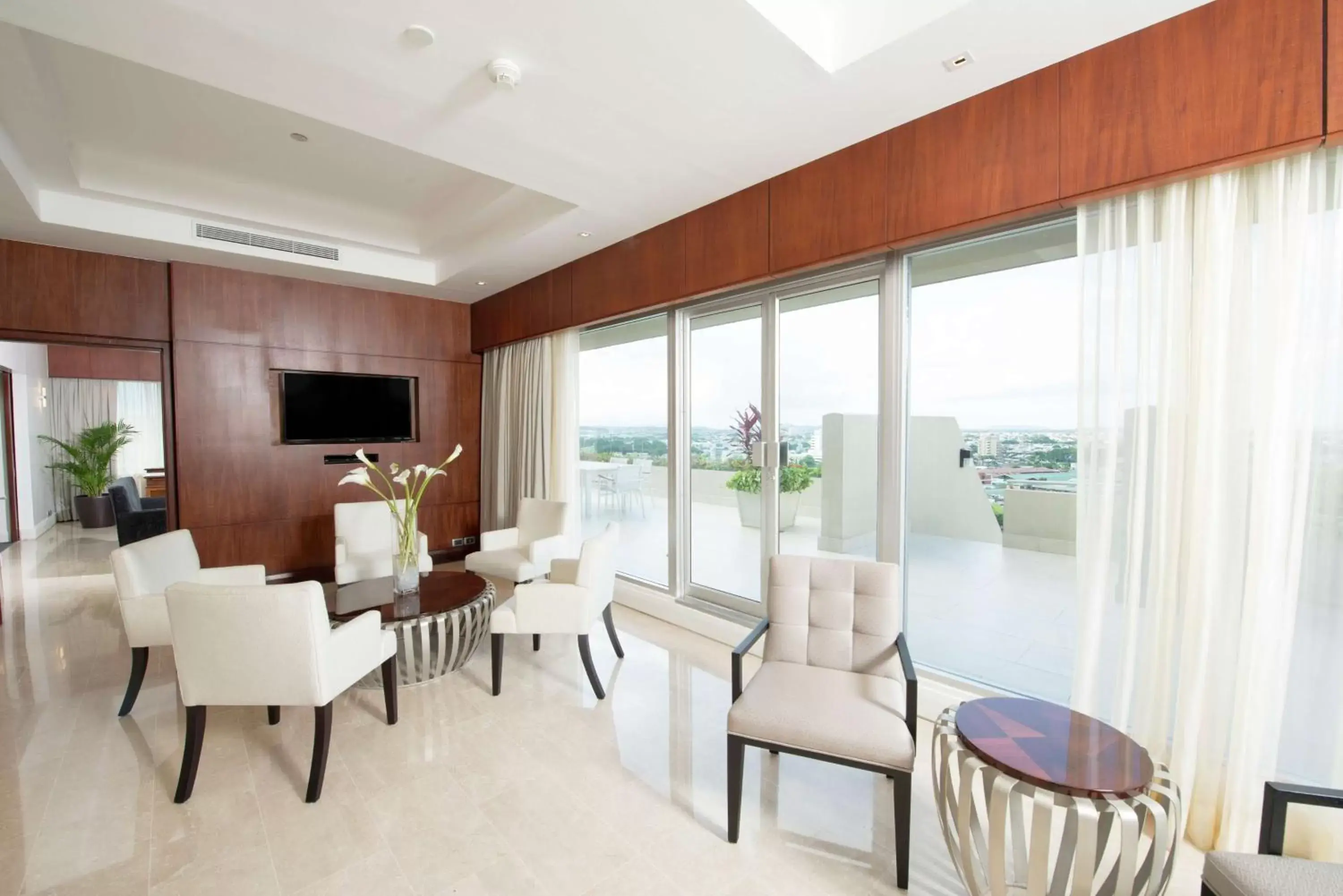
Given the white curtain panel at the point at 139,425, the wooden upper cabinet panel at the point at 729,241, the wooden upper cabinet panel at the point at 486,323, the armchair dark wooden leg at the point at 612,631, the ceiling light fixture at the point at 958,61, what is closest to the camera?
the ceiling light fixture at the point at 958,61

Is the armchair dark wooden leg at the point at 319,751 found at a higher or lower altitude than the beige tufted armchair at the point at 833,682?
lower

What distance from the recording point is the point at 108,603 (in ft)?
15.1

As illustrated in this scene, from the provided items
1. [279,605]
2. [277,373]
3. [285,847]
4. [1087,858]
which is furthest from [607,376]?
[1087,858]

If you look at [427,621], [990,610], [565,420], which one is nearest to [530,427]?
[565,420]

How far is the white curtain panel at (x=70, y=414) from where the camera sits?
8180 millimetres

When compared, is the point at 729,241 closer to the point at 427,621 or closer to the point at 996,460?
the point at 996,460

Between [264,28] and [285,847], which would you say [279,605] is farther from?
[264,28]

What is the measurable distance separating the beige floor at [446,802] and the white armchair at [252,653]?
226 millimetres

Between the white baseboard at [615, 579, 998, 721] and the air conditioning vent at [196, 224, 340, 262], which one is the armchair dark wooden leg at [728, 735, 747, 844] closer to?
the white baseboard at [615, 579, 998, 721]

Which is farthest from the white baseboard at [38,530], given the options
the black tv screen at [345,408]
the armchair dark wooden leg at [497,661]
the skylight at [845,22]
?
the skylight at [845,22]

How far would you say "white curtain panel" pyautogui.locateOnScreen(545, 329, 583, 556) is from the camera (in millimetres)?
5094

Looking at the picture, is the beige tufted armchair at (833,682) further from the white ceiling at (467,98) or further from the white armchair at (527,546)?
the white armchair at (527,546)

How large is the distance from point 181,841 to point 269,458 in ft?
12.7

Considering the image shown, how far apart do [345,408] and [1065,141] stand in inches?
228
